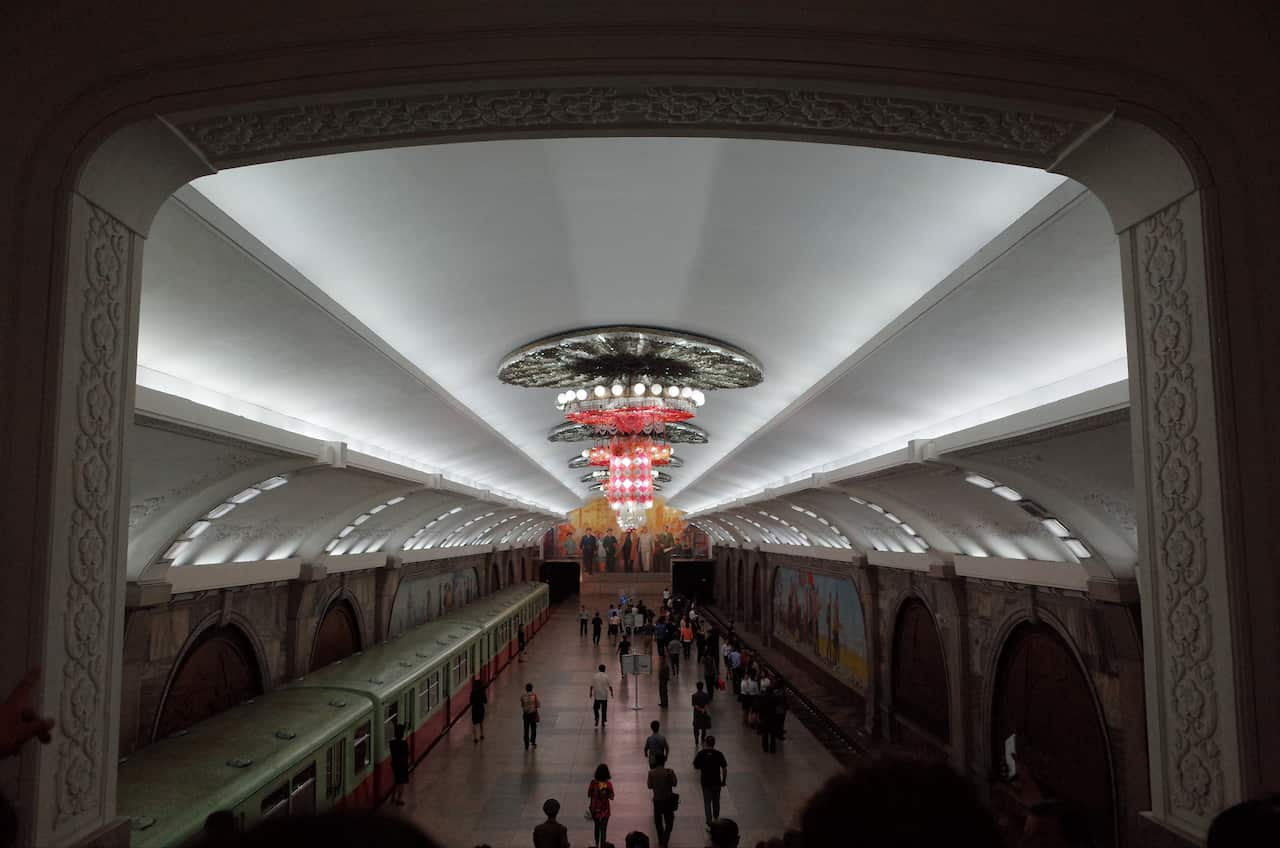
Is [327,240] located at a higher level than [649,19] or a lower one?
higher

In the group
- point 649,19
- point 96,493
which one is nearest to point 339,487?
point 96,493

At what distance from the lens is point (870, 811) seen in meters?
1.10

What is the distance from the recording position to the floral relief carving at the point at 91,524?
2.38 metres

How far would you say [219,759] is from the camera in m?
6.54

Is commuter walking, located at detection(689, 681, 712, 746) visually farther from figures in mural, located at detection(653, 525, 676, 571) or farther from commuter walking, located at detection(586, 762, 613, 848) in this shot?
figures in mural, located at detection(653, 525, 676, 571)

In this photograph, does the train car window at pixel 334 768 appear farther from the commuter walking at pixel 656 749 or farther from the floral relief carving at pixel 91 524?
the floral relief carving at pixel 91 524

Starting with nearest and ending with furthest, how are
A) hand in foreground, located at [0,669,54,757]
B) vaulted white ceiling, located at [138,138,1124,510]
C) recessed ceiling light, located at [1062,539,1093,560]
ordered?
hand in foreground, located at [0,669,54,757] → vaulted white ceiling, located at [138,138,1124,510] → recessed ceiling light, located at [1062,539,1093,560]

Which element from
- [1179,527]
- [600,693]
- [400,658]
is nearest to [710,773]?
[600,693]

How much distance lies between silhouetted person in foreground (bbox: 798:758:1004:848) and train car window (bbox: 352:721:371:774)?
8.84m

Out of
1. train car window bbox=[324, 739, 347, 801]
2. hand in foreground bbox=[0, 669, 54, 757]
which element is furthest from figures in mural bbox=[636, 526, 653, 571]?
hand in foreground bbox=[0, 669, 54, 757]

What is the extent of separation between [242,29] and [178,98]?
0.99 ft

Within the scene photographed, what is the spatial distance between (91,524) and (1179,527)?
3.53 m

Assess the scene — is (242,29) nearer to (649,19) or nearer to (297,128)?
(297,128)

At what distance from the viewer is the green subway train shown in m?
5.65
